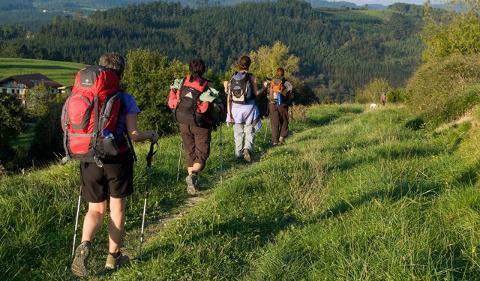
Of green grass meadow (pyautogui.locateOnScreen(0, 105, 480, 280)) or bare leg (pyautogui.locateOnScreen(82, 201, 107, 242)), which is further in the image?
bare leg (pyautogui.locateOnScreen(82, 201, 107, 242))

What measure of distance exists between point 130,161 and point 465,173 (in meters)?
4.75

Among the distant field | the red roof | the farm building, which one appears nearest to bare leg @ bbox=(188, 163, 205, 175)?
the farm building

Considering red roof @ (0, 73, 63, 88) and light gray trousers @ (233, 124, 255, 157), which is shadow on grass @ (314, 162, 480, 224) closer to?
light gray trousers @ (233, 124, 255, 157)

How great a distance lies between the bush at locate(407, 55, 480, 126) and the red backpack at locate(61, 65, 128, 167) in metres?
11.4

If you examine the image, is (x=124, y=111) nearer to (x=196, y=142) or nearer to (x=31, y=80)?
(x=196, y=142)

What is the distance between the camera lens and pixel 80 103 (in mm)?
4078

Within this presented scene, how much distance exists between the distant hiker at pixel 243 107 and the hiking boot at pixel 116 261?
17.0ft

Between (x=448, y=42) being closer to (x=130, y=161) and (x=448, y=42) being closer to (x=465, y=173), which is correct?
(x=465, y=173)

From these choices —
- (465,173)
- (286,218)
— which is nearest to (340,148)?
(465,173)

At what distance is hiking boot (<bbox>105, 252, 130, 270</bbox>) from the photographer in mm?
4574

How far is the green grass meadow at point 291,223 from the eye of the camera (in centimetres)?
399

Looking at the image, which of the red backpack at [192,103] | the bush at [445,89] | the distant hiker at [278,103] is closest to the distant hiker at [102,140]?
the red backpack at [192,103]

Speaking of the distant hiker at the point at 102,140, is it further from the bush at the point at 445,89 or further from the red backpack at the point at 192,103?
the bush at the point at 445,89

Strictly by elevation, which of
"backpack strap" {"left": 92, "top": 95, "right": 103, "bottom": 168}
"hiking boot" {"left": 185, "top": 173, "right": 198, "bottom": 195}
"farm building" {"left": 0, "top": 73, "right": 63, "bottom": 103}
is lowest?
"farm building" {"left": 0, "top": 73, "right": 63, "bottom": 103}
